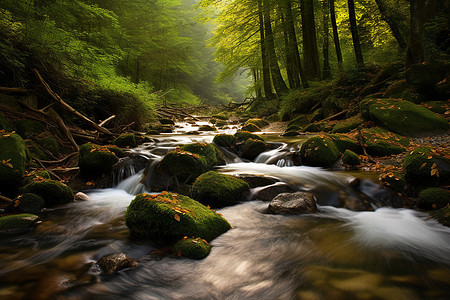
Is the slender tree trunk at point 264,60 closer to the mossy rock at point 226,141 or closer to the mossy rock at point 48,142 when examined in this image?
the mossy rock at point 226,141

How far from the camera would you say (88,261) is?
8.37 feet

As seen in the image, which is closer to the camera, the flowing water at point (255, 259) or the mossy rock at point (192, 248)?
the flowing water at point (255, 259)

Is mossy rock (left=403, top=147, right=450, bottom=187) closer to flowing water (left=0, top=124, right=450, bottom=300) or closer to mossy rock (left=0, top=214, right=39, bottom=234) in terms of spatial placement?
flowing water (left=0, top=124, right=450, bottom=300)

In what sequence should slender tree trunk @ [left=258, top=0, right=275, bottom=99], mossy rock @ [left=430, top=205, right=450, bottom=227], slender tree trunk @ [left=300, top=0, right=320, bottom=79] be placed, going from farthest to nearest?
slender tree trunk @ [left=258, top=0, right=275, bottom=99] < slender tree trunk @ [left=300, top=0, right=320, bottom=79] < mossy rock @ [left=430, top=205, right=450, bottom=227]

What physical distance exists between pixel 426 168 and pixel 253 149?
168 inches

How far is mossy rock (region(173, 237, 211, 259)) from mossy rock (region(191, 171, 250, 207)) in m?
1.53

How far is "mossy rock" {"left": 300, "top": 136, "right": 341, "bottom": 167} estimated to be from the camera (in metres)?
5.92

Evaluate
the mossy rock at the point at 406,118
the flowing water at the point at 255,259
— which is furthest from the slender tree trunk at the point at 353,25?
the flowing water at the point at 255,259

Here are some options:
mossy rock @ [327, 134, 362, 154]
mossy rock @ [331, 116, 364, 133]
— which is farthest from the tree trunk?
mossy rock @ [327, 134, 362, 154]

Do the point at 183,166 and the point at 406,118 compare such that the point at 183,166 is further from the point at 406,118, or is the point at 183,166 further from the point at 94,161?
the point at 406,118

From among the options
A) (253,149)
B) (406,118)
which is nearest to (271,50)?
(253,149)

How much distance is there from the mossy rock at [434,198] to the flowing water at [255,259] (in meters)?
0.24

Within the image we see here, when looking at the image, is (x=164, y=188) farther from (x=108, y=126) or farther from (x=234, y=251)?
(x=108, y=126)

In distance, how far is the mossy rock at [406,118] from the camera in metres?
6.02
